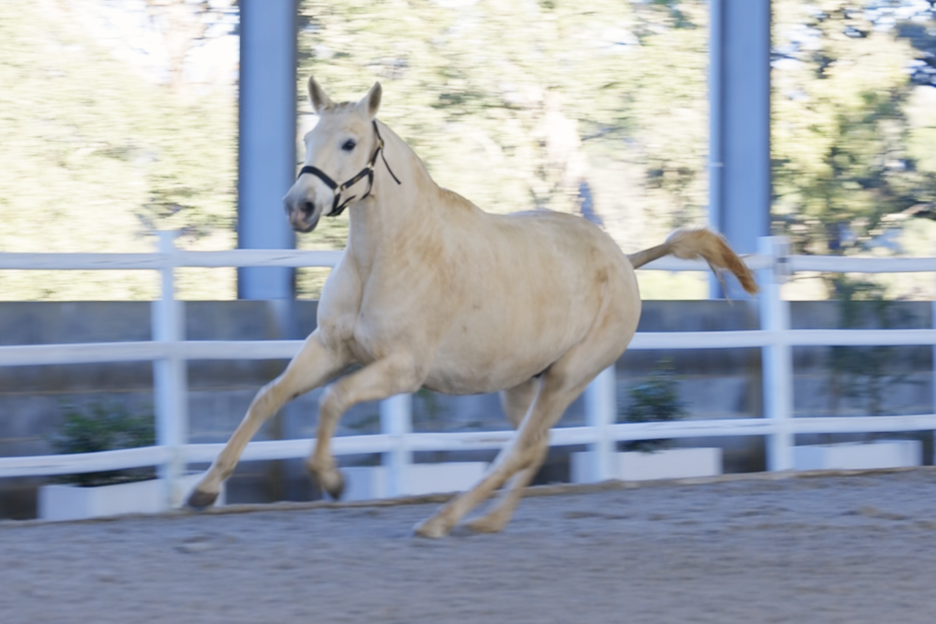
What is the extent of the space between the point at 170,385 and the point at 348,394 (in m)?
1.46

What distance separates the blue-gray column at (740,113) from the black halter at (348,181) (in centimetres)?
439

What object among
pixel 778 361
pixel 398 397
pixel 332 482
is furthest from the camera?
pixel 778 361

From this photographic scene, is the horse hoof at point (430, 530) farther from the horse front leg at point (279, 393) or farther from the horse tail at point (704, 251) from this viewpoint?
the horse tail at point (704, 251)

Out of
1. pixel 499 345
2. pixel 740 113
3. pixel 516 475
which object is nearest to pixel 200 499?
pixel 499 345

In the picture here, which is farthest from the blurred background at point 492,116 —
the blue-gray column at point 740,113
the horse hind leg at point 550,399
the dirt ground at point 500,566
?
the horse hind leg at point 550,399

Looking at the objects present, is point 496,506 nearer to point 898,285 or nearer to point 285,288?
point 285,288

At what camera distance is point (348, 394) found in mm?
3541

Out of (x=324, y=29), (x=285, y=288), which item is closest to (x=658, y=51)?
(x=324, y=29)

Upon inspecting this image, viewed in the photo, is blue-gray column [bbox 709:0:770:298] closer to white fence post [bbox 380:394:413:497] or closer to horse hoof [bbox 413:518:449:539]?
white fence post [bbox 380:394:413:497]

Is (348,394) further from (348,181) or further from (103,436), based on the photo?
(103,436)

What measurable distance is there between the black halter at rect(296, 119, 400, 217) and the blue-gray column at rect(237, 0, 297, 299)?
109 inches

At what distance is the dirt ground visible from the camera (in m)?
2.87

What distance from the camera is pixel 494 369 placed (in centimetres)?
393

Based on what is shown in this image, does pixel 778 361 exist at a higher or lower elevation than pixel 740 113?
lower
